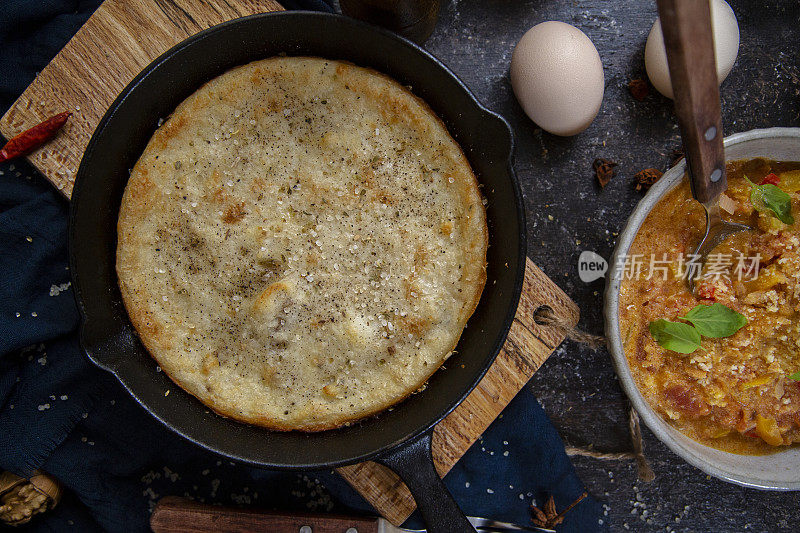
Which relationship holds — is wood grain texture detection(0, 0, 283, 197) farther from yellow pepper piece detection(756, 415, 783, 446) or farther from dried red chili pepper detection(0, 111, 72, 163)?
yellow pepper piece detection(756, 415, 783, 446)

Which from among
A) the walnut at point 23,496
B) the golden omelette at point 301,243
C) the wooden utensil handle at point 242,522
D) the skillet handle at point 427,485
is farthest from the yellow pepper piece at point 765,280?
the walnut at point 23,496

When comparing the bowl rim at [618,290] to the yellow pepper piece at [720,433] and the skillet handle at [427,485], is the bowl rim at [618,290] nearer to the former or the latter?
the yellow pepper piece at [720,433]

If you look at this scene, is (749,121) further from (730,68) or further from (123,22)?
(123,22)

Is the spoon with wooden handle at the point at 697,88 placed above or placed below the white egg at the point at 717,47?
above

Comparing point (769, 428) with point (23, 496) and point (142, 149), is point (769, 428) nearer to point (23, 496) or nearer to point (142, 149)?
point (142, 149)

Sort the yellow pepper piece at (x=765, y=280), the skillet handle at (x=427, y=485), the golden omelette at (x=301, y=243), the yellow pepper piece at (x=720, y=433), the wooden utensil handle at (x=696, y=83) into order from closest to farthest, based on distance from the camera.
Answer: the wooden utensil handle at (x=696, y=83) → the skillet handle at (x=427, y=485) → the golden omelette at (x=301, y=243) → the yellow pepper piece at (x=765, y=280) → the yellow pepper piece at (x=720, y=433)

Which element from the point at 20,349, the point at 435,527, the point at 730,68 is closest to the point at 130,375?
the point at 20,349

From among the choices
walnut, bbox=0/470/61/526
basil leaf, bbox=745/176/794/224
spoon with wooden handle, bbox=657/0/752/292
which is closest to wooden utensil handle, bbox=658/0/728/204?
spoon with wooden handle, bbox=657/0/752/292
